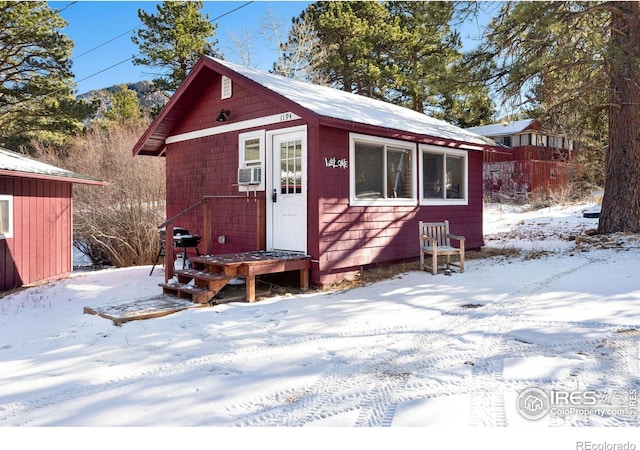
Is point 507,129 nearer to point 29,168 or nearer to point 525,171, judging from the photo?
point 525,171

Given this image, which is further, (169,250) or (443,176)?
(443,176)

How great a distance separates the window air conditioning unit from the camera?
7949mm

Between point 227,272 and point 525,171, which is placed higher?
point 525,171

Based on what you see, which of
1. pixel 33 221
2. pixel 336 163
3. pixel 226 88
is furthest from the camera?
pixel 33 221

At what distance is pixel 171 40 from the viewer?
21.8m

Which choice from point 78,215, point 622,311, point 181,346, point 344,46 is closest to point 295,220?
point 181,346

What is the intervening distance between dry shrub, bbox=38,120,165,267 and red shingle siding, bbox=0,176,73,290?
1.67 m

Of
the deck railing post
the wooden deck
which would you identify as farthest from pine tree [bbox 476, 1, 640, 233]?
the deck railing post

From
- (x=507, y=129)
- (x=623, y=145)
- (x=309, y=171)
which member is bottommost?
(x=309, y=171)

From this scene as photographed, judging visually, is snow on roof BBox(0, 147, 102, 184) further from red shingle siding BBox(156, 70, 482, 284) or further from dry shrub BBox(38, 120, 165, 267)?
red shingle siding BBox(156, 70, 482, 284)

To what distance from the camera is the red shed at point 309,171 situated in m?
7.10

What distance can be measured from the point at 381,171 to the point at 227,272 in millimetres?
3425

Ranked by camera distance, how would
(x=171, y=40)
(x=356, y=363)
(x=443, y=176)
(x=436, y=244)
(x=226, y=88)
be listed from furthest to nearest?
(x=171, y=40) → (x=443, y=176) → (x=226, y=88) → (x=436, y=244) → (x=356, y=363)

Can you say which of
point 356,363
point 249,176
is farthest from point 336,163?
point 356,363
